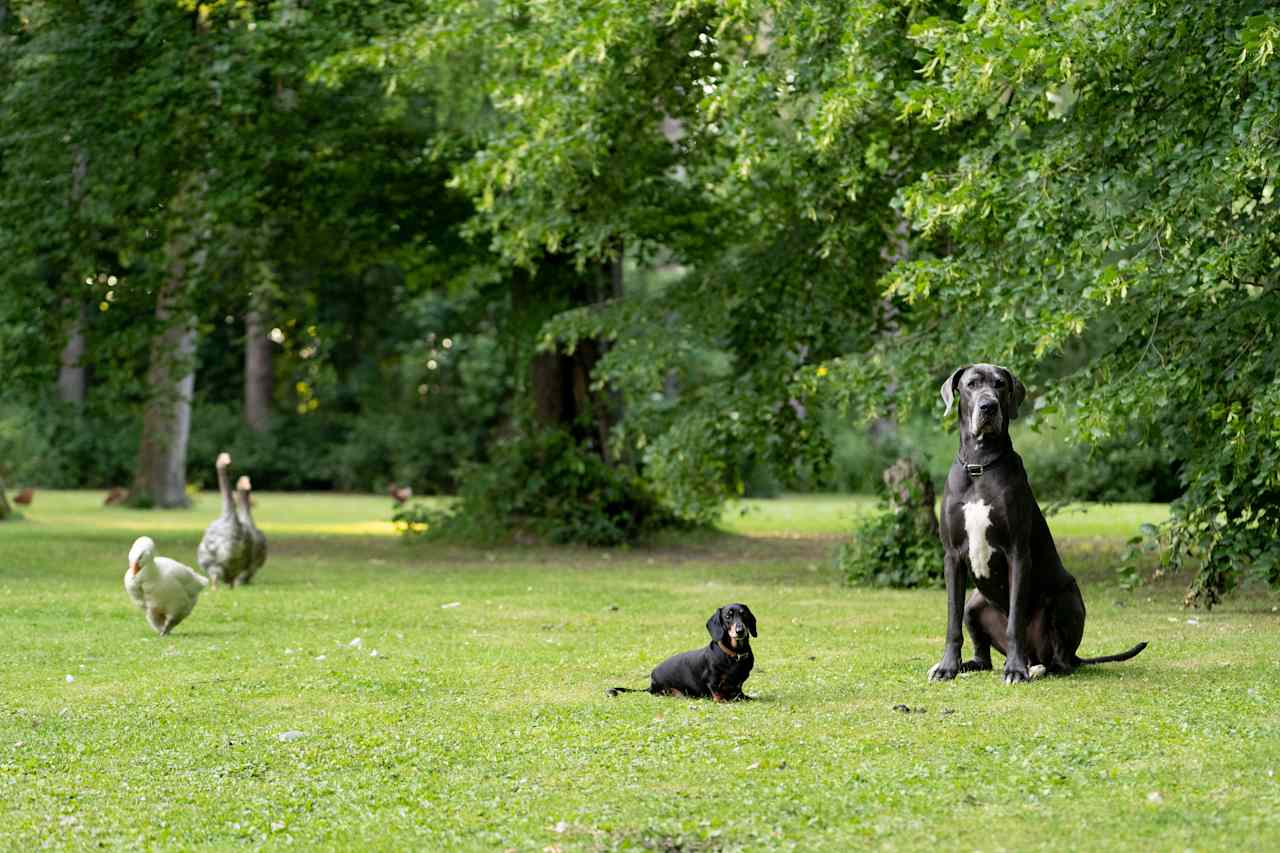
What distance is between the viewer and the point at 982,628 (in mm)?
9359

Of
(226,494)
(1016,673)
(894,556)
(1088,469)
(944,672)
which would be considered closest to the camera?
(1016,673)

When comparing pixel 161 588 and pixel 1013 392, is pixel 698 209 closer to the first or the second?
pixel 161 588

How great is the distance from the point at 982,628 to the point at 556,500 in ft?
44.5

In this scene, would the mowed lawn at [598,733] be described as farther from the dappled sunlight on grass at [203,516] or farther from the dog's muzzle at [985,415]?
the dappled sunlight on grass at [203,516]

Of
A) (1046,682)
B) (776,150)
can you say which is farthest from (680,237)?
(1046,682)

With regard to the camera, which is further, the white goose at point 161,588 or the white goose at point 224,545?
the white goose at point 224,545

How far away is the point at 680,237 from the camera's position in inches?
858

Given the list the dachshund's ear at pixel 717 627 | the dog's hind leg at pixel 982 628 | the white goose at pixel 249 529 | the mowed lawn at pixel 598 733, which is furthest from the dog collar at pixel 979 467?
the white goose at pixel 249 529

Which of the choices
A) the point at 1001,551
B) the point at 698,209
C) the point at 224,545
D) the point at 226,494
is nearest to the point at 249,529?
the point at 224,545

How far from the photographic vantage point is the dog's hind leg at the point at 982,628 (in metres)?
9.26

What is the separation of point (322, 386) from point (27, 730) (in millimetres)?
38866

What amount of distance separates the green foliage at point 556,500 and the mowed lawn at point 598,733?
7.70 meters

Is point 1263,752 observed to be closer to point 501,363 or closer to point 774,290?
point 774,290

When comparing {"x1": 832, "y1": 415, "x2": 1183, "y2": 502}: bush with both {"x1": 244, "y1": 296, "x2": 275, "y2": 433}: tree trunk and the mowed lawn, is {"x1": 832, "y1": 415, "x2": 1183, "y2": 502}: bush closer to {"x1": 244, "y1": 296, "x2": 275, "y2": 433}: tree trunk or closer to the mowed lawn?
the mowed lawn
